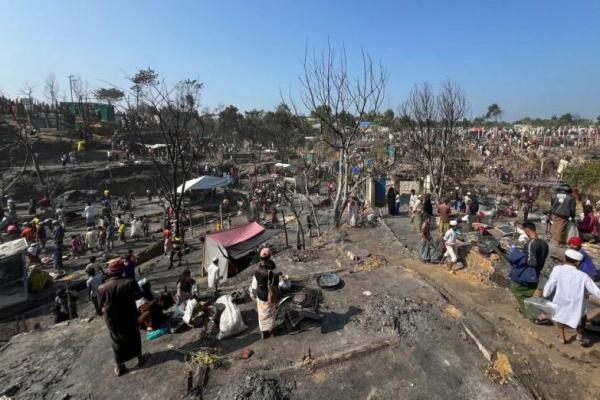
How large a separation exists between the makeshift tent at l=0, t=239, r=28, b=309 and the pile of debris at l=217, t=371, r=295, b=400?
9.41 m

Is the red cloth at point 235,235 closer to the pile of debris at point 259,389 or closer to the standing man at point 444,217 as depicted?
the standing man at point 444,217

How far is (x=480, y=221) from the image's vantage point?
11.4 meters

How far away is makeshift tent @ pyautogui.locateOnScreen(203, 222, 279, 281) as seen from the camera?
10.5 meters

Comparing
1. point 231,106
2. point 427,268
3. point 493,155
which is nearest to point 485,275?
point 427,268

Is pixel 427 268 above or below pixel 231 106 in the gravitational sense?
below

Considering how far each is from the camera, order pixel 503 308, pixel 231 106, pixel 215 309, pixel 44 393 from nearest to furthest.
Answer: pixel 44 393
pixel 215 309
pixel 503 308
pixel 231 106

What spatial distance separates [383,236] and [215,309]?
7.34 metres

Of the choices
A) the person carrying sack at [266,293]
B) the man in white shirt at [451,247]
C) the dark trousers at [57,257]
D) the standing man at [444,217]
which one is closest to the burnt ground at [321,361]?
the person carrying sack at [266,293]

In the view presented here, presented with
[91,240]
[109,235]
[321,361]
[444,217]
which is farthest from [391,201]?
[91,240]

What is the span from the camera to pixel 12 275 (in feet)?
33.8

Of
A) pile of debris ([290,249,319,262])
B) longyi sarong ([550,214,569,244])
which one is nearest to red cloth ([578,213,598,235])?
longyi sarong ([550,214,569,244])

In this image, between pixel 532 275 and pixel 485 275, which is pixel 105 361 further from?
pixel 485 275

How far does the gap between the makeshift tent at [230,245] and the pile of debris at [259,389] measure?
19.3 feet

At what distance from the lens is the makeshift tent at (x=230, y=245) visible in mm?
10477
